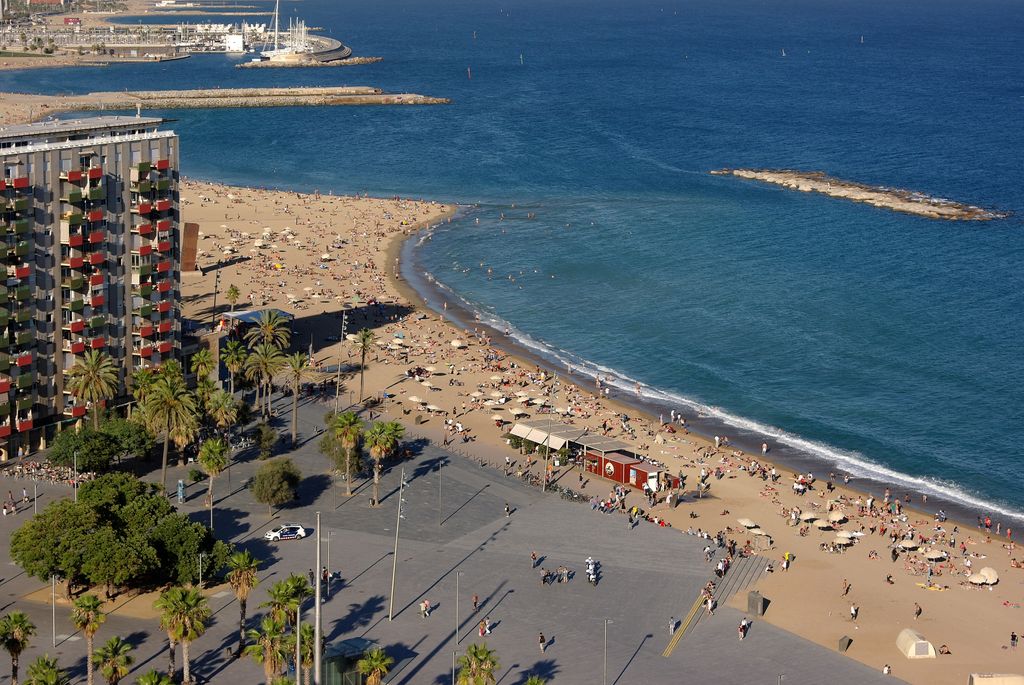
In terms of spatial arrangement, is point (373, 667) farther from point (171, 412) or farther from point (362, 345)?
point (362, 345)

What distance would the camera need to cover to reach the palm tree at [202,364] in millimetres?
98375

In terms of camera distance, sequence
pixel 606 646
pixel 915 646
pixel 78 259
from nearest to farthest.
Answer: pixel 606 646
pixel 915 646
pixel 78 259

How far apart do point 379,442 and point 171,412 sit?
13.5m

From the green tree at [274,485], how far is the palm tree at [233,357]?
15.3 meters

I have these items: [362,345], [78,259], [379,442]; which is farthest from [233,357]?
[379,442]

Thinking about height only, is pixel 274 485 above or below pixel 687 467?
above

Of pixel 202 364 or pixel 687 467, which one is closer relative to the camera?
pixel 202 364

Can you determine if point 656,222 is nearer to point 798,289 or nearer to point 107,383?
point 798,289

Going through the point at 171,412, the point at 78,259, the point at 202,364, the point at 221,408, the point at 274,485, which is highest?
the point at 78,259

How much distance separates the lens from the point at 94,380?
90.9 metres

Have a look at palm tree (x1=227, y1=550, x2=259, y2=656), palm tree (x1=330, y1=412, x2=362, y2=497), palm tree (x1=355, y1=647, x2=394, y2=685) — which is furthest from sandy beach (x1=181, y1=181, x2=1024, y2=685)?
palm tree (x1=227, y1=550, x2=259, y2=656)

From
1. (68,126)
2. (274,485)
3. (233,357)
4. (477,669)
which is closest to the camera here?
(477,669)

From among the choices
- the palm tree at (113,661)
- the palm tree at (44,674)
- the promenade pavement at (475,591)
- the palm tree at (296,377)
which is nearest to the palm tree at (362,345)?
the palm tree at (296,377)

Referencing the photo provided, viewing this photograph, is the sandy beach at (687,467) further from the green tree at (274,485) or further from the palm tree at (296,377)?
the green tree at (274,485)
